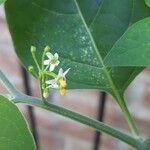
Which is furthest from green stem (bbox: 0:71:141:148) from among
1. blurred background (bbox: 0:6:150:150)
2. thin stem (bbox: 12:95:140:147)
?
blurred background (bbox: 0:6:150:150)

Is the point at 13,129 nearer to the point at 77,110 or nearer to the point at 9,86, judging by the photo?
the point at 9,86

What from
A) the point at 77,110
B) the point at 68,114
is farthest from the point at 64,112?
the point at 77,110

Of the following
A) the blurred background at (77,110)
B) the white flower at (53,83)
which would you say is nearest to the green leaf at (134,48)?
the white flower at (53,83)

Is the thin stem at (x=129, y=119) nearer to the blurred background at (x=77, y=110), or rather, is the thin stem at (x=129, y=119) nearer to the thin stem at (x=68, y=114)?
the thin stem at (x=68, y=114)

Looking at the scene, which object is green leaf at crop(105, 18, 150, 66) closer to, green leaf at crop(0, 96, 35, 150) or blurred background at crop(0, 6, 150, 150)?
green leaf at crop(0, 96, 35, 150)

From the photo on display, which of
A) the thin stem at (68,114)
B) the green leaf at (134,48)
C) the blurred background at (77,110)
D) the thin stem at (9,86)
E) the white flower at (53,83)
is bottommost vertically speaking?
the blurred background at (77,110)

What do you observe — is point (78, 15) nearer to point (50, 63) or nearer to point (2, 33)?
point (50, 63)
